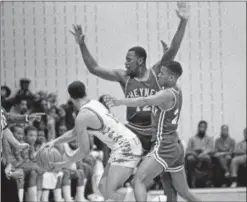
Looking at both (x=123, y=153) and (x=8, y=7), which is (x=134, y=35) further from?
(x=123, y=153)

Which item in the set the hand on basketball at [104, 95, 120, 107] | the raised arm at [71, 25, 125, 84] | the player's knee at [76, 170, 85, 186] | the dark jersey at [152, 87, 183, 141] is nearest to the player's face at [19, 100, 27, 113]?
the player's knee at [76, 170, 85, 186]

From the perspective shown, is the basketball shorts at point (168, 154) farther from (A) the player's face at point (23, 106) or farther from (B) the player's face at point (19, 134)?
(A) the player's face at point (23, 106)

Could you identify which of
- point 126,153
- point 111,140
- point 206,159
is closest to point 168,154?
point 126,153

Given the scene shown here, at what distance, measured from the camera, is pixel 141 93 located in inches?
270

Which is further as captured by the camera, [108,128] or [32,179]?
[32,179]

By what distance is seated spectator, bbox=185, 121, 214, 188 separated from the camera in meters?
11.8

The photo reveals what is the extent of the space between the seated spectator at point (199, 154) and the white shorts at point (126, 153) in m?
5.62

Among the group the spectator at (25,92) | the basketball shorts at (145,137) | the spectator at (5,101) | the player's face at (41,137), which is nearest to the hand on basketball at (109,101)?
the basketball shorts at (145,137)

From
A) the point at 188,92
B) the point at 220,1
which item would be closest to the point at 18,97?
the point at 188,92

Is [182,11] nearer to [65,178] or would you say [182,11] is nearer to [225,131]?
[65,178]

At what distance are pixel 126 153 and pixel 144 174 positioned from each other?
0.25 m

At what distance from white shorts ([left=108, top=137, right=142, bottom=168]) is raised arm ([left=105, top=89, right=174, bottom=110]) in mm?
422

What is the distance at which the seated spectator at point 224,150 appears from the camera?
39.7 ft

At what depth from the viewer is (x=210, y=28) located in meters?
13.6
